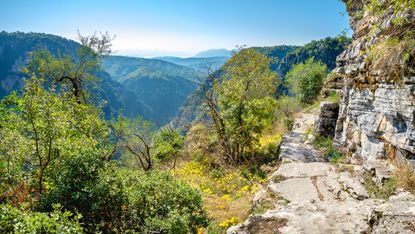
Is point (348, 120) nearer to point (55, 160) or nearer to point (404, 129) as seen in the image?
point (404, 129)

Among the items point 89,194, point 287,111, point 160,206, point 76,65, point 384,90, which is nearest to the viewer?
point 89,194

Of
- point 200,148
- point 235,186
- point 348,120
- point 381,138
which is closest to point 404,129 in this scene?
point 381,138

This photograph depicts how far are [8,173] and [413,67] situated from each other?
27.8ft

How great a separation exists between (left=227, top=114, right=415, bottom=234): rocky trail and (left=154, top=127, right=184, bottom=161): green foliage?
9953mm

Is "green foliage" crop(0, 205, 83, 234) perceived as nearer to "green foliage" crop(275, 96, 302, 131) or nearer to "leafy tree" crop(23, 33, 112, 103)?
"leafy tree" crop(23, 33, 112, 103)

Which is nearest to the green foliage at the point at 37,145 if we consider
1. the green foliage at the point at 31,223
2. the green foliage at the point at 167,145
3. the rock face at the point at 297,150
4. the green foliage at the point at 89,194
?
the green foliage at the point at 89,194

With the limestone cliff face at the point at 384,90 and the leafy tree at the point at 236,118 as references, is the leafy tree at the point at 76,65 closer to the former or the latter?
the leafy tree at the point at 236,118

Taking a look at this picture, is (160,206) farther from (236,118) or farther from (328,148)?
(236,118)

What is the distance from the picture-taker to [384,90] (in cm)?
741

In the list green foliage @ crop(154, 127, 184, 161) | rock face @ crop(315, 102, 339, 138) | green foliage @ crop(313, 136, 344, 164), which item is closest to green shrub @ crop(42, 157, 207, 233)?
green foliage @ crop(313, 136, 344, 164)

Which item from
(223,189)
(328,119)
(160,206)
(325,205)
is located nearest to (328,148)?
(328,119)

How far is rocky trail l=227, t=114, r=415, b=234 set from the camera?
181 inches

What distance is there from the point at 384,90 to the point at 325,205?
3373 millimetres

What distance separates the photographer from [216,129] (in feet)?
48.4
